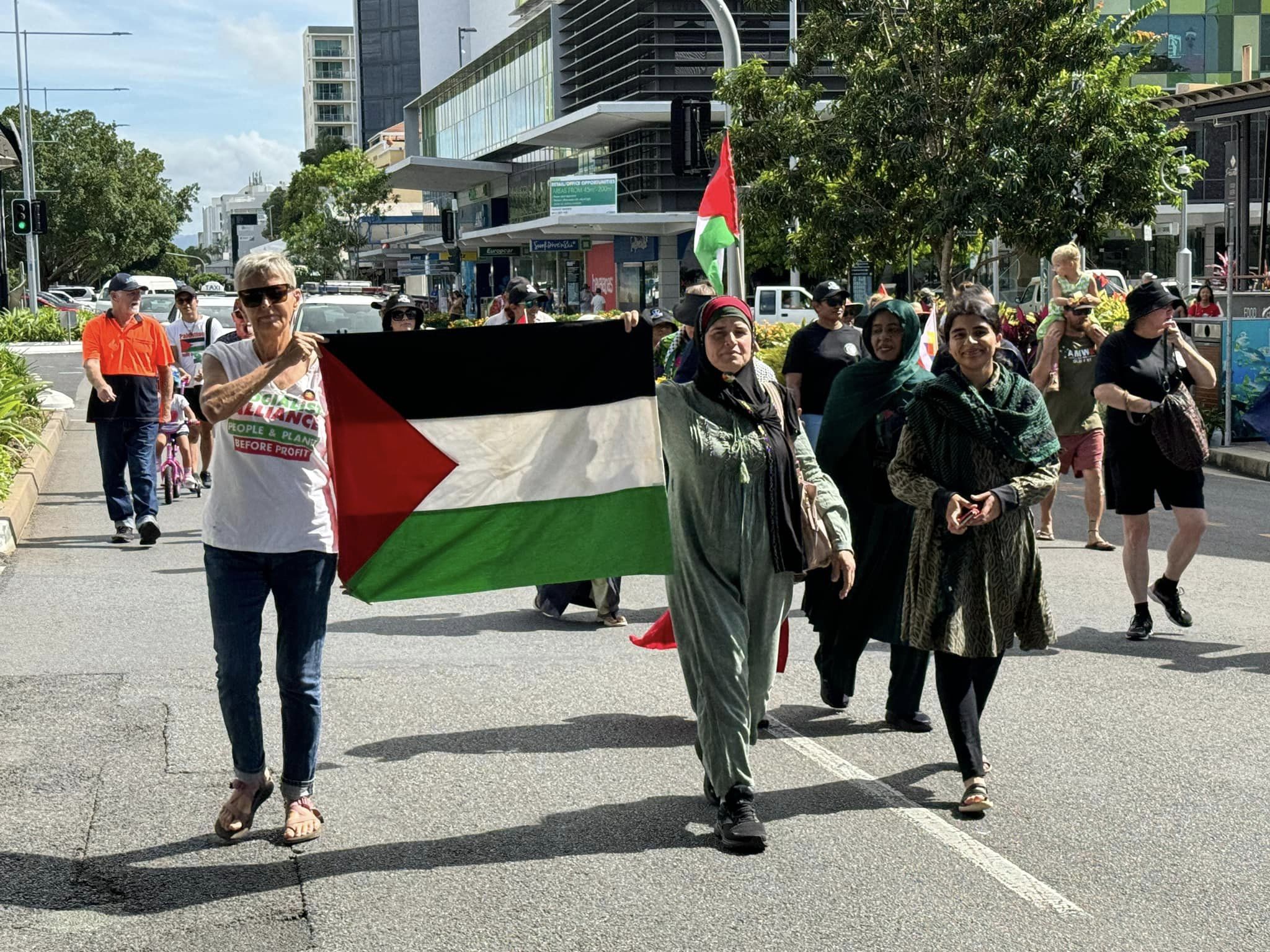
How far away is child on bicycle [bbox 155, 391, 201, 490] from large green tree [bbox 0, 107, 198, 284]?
60968 millimetres

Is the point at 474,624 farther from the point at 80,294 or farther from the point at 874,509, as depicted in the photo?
the point at 80,294

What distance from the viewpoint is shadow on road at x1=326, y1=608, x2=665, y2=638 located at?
920 centimetres

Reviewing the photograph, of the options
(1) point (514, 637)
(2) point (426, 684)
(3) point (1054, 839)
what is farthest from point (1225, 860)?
(1) point (514, 637)

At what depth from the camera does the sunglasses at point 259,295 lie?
508 cm

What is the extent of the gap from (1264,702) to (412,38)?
184m

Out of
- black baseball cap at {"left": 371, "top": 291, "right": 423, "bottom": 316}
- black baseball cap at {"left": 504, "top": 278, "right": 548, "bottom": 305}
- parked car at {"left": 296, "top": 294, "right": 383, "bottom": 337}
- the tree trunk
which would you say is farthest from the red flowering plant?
black baseball cap at {"left": 371, "top": 291, "right": 423, "bottom": 316}

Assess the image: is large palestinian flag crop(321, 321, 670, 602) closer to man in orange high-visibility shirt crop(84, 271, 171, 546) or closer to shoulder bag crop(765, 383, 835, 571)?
shoulder bag crop(765, 383, 835, 571)

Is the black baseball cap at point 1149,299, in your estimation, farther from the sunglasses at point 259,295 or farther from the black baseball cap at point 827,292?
the sunglasses at point 259,295

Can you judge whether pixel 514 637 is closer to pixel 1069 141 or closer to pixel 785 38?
pixel 1069 141

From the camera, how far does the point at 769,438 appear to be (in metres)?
5.46

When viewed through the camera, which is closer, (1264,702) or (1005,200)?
(1264,702)

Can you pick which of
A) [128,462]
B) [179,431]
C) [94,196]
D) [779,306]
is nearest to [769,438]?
[128,462]

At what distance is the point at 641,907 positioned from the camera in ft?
15.7

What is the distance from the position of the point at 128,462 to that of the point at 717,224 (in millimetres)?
5450
